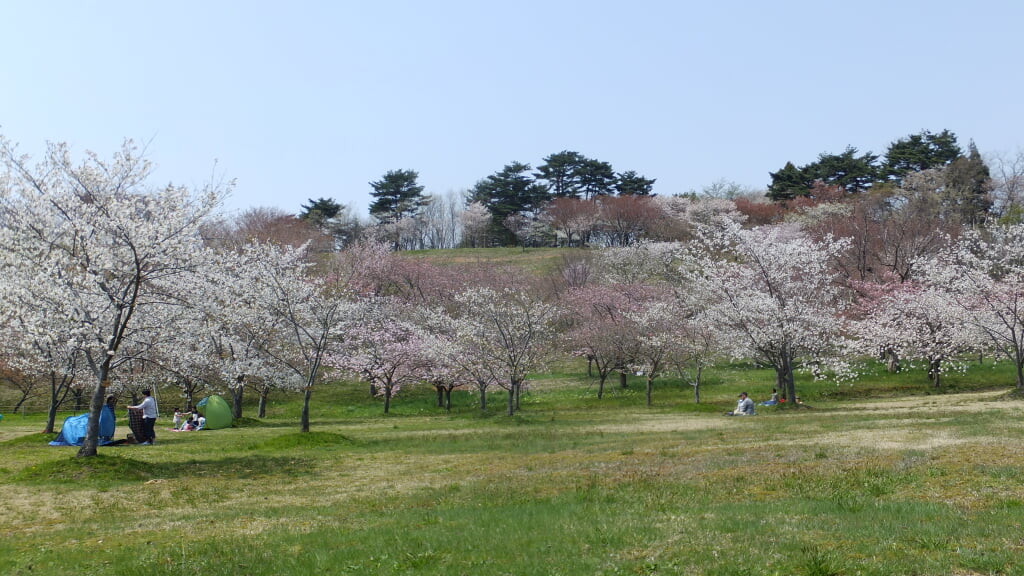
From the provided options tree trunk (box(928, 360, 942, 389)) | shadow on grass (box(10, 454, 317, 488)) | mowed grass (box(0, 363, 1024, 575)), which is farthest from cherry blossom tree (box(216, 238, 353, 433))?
tree trunk (box(928, 360, 942, 389))

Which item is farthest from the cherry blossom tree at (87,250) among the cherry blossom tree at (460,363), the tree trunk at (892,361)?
the tree trunk at (892,361)

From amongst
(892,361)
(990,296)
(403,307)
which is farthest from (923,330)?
(403,307)

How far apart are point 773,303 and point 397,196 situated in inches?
3566

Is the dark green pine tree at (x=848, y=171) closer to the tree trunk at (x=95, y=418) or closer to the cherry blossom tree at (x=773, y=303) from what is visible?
the cherry blossom tree at (x=773, y=303)

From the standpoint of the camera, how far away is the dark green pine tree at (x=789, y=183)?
322ft

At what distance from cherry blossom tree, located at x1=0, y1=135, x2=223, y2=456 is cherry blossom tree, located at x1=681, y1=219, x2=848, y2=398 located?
25.8m

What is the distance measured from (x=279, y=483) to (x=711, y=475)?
34.0ft

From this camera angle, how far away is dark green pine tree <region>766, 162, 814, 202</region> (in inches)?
3863

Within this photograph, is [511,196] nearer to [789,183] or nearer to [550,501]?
[789,183]

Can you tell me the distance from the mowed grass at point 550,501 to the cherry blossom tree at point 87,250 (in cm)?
382

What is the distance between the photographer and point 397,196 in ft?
387

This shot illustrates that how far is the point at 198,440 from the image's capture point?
28578mm

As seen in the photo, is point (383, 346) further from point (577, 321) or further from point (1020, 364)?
point (1020, 364)

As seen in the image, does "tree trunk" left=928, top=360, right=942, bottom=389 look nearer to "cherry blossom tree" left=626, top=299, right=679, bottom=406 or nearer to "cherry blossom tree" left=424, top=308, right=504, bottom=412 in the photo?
"cherry blossom tree" left=626, top=299, right=679, bottom=406
